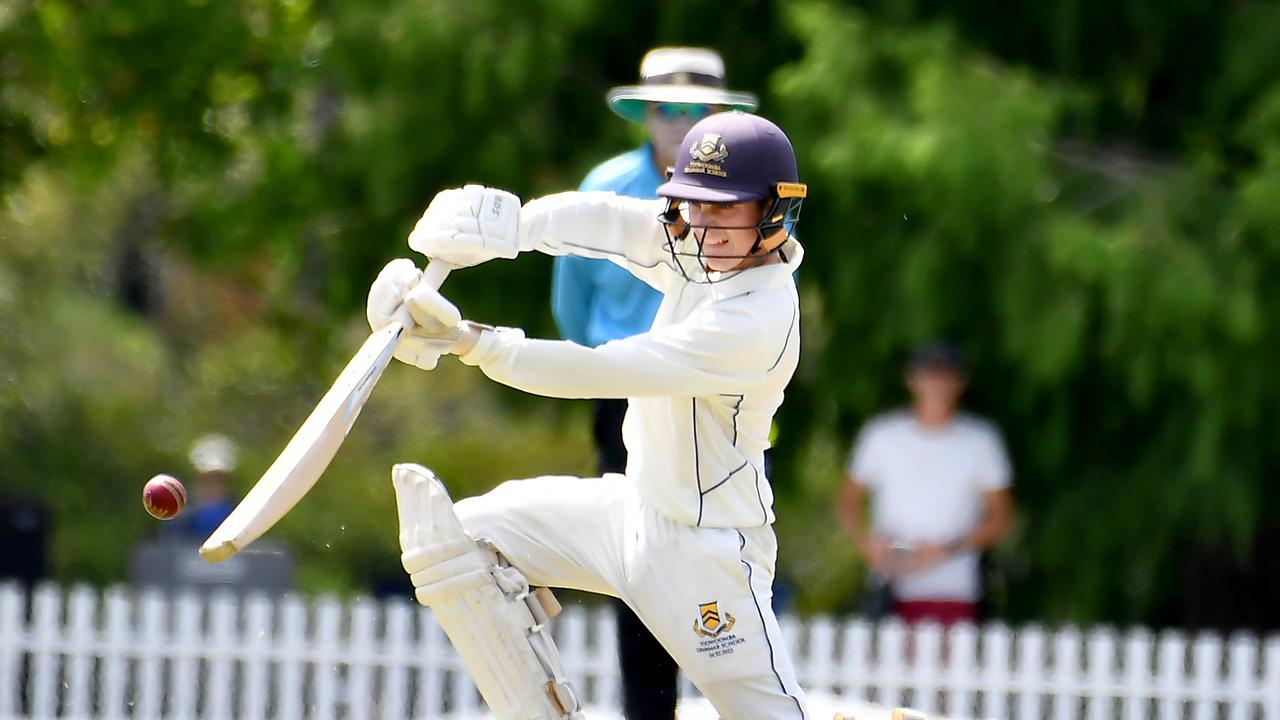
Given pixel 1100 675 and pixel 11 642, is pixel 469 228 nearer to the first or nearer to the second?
pixel 1100 675

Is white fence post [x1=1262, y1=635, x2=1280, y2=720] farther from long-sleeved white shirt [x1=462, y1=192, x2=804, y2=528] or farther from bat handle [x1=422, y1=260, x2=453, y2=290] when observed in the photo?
bat handle [x1=422, y1=260, x2=453, y2=290]

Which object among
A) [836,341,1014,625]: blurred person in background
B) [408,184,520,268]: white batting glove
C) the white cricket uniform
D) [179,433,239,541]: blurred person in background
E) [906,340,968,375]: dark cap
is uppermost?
[408,184,520,268]: white batting glove

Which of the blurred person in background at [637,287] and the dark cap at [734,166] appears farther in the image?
the blurred person in background at [637,287]

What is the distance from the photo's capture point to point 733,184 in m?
3.62

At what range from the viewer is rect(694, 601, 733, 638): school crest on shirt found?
144 inches

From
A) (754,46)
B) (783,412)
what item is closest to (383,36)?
(754,46)

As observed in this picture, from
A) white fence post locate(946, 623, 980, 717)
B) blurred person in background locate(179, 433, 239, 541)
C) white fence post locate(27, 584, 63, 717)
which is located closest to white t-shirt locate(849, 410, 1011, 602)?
white fence post locate(946, 623, 980, 717)

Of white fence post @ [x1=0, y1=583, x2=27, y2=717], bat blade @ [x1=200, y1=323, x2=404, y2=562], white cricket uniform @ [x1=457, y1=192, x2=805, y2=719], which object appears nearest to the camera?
bat blade @ [x1=200, y1=323, x2=404, y2=562]

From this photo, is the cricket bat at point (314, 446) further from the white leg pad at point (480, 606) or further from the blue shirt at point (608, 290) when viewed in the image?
the blue shirt at point (608, 290)

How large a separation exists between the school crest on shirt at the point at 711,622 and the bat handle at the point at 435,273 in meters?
0.80

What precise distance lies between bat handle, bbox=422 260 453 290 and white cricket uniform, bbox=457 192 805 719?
0.17m

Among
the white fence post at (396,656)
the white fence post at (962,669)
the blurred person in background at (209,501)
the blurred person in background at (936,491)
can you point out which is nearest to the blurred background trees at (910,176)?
the blurred person in background at (936,491)

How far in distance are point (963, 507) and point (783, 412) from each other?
1.43 meters

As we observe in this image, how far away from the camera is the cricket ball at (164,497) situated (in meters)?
3.55
